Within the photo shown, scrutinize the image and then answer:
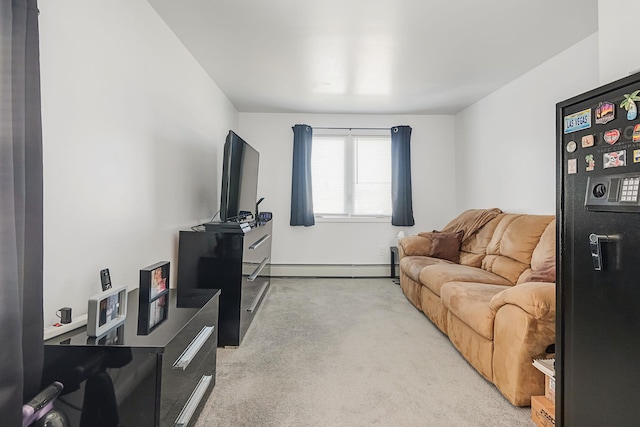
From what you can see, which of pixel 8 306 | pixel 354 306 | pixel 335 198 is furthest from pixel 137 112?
pixel 335 198

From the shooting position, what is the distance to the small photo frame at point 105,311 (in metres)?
1.20

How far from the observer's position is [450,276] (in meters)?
2.80

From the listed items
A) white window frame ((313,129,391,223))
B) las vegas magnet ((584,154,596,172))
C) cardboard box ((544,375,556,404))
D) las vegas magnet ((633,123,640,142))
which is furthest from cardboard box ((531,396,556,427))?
white window frame ((313,129,391,223))

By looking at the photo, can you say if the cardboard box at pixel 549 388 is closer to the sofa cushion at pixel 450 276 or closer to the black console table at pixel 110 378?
the sofa cushion at pixel 450 276

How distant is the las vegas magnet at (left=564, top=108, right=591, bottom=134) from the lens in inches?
45.4

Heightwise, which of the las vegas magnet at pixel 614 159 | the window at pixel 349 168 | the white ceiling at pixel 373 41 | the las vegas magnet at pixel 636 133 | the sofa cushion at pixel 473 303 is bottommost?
the sofa cushion at pixel 473 303

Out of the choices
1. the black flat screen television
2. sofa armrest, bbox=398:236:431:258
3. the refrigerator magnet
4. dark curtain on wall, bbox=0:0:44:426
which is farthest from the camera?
sofa armrest, bbox=398:236:431:258

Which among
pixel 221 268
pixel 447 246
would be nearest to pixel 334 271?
pixel 447 246

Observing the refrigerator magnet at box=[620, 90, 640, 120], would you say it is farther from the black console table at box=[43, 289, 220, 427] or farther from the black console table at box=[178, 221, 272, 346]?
the black console table at box=[178, 221, 272, 346]

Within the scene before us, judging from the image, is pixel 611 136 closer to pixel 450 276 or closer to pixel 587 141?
pixel 587 141

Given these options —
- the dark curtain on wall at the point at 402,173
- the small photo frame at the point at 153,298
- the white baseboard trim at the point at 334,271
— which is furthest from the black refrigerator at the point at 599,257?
the white baseboard trim at the point at 334,271

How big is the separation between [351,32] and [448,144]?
3005 mm

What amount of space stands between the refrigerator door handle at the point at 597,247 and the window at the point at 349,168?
3778mm

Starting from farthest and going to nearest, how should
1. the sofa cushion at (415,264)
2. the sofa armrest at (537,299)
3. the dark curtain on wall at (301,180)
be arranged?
the dark curtain on wall at (301,180) < the sofa cushion at (415,264) < the sofa armrest at (537,299)
